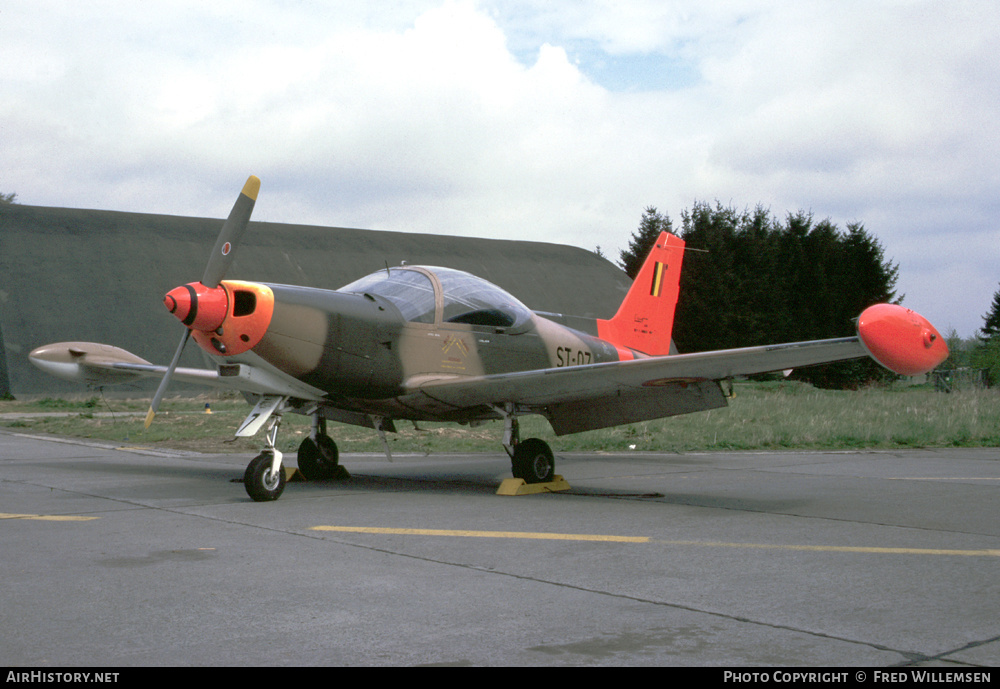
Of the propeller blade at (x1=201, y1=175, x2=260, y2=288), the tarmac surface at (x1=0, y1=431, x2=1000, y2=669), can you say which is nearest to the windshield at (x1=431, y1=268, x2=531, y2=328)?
the tarmac surface at (x1=0, y1=431, x2=1000, y2=669)

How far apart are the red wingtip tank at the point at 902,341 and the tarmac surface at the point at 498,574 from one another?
3.94 ft

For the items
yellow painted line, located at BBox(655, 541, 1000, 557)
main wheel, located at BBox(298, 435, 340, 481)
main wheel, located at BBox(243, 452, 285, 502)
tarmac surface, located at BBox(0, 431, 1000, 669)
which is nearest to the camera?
tarmac surface, located at BBox(0, 431, 1000, 669)

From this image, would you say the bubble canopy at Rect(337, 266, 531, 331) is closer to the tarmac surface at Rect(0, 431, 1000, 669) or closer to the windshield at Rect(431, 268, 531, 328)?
the windshield at Rect(431, 268, 531, 328)

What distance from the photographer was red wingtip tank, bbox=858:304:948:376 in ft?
20.3

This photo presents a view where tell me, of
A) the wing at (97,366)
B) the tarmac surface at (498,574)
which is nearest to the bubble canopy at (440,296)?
the tarmac surface at (498,574)

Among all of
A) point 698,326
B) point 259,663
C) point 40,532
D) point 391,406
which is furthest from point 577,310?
point 259,663

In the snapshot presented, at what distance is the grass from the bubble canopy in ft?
14.0

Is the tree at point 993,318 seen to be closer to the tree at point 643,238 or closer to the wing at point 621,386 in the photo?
the tree at point 643,238

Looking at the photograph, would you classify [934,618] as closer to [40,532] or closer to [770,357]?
[770,357]

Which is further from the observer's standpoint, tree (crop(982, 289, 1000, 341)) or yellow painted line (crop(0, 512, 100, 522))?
tree (crop(982, 289, 1000, 341))

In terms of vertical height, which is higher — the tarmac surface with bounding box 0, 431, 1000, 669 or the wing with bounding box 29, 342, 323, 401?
the wing with bounding box 29, 342, 323, 401

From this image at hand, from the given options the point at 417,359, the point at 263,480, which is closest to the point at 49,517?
the point at 263,480

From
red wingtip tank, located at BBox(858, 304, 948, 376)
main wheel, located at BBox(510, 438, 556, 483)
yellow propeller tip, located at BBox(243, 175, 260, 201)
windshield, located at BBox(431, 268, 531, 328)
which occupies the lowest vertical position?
main wheel, located at BBox(510, 438, 556, 483)

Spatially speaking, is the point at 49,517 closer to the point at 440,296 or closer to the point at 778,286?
the point at 440,296
